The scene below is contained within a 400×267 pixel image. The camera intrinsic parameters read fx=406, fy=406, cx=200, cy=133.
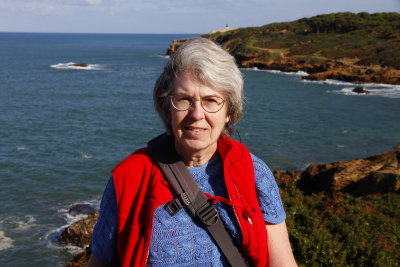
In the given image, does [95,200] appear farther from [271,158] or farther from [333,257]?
[333,257]

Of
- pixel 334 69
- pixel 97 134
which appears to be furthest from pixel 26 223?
pixel 334 69

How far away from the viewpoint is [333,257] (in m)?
5.53

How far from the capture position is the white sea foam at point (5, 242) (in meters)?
11.6

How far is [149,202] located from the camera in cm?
186

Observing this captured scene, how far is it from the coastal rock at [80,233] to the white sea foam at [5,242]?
1.64 meters

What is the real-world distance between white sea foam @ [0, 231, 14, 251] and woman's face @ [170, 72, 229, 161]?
1137 cm

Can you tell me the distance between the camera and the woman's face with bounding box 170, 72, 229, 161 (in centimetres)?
197

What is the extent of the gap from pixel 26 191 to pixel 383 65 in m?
45.7

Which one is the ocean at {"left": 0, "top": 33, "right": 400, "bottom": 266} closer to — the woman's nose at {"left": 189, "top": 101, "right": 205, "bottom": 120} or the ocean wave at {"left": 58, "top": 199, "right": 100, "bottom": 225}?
the ocean wave at {"left": 58, "top": 199, "right": 100, "bottom": 225}

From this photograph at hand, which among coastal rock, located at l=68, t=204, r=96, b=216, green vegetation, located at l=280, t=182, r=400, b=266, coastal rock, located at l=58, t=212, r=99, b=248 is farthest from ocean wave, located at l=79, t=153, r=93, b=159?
green vegetation, located at l=280, t=182, r=400, b=266

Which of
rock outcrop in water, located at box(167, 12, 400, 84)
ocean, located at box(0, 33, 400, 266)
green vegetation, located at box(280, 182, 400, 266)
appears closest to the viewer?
green vegetation, located at box(280, 182, 400, 266)

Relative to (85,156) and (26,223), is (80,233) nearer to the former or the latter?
(26,223)

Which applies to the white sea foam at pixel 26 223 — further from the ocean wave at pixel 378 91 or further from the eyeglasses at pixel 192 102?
the ocean wave at pixel 378 91

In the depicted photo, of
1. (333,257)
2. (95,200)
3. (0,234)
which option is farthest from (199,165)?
(95,200)
